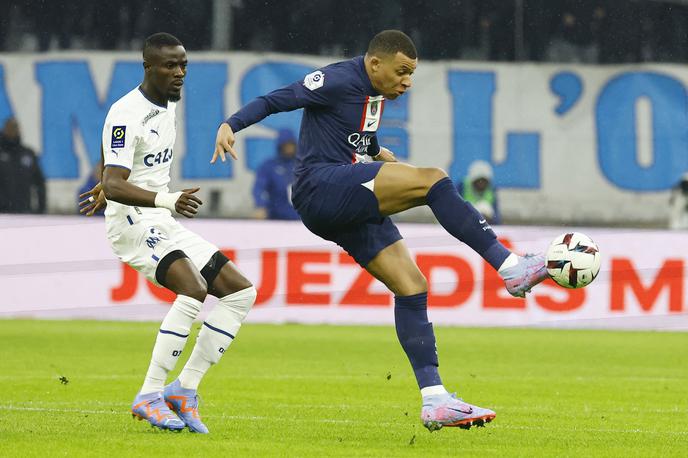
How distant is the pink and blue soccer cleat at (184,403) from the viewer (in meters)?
7.89

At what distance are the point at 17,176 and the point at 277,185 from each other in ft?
10.7

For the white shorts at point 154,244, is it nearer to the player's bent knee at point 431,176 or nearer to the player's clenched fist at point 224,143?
the player's clenched fist at point 224,143

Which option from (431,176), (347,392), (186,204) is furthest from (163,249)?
(347,392)

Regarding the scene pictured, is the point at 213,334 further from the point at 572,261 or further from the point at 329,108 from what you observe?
the point at 572,261

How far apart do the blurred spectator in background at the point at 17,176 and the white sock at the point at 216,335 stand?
32.7 feet

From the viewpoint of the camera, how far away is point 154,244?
8.16 metres

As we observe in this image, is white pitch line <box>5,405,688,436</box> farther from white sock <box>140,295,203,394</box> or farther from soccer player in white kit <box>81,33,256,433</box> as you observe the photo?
white sock <box>140,295,203,394</box>

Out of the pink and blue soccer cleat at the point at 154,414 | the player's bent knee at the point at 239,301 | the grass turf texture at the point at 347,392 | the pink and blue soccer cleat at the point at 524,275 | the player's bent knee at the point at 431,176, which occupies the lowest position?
the grass turf texture at the point at 347,392

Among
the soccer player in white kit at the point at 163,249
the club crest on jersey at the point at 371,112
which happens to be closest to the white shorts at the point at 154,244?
the soccer player in white kit at the point at 163,249

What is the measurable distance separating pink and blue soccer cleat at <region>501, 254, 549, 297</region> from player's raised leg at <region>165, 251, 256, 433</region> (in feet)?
5.85

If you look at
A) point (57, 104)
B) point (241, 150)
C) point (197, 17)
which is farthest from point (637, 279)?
point (57, 104)

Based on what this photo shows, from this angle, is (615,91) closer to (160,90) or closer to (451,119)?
(451,119)

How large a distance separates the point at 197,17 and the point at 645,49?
5884 millimetres

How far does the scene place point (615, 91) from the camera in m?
18.7
